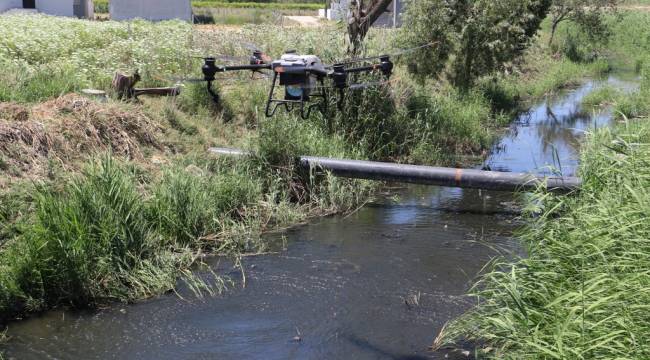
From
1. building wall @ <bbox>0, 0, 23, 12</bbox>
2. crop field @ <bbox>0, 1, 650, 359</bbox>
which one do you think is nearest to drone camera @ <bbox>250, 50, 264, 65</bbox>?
crop field @ <bbox>0, 1, 650, 359</bbox>

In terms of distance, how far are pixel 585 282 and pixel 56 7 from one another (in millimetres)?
37355

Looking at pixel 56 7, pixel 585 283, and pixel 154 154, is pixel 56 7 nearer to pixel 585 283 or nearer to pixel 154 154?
pixel 154 154

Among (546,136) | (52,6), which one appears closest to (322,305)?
(546,136)

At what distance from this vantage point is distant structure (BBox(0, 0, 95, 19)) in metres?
35.4

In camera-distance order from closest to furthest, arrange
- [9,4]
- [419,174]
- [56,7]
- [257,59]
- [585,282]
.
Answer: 1. [585,282]
2. [257,59]
3. [419,174]
4. [9,4]
5. [56,7]

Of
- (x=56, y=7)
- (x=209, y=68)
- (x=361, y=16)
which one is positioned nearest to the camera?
(x=209, y=68)

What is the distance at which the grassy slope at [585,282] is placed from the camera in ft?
15.0

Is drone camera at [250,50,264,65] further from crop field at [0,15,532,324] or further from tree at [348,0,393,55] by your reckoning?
tree at [348,0,393,55]

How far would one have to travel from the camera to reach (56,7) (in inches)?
1478

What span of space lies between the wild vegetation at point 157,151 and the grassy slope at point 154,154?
0.9 inches

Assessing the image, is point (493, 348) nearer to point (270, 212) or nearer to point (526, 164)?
point (270, 212)

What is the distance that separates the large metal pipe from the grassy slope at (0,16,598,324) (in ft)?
0.99

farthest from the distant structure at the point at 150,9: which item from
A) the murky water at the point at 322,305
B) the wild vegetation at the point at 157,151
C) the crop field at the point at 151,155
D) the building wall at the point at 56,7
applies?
the murky water at the point at 322,305

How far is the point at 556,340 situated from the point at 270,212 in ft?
19.1
